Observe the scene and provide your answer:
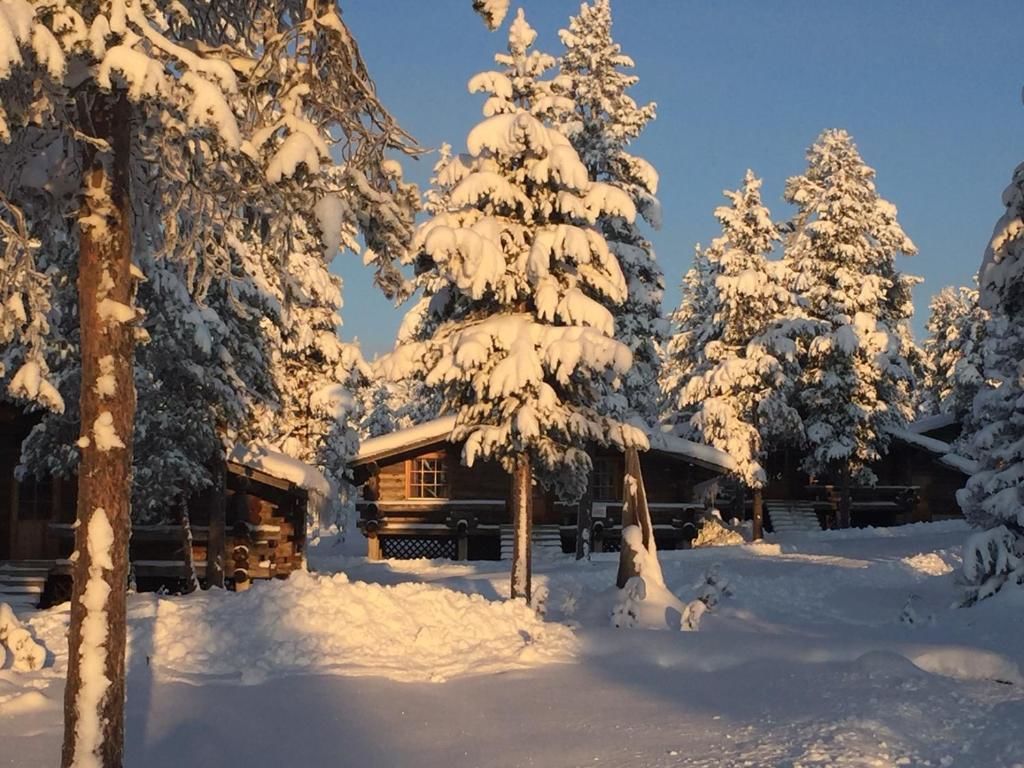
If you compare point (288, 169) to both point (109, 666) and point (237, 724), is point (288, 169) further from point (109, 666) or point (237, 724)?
point (237, 724)

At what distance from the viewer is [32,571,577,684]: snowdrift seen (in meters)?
12.9

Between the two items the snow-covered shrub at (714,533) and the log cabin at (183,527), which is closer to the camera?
the log cabin at (183,527)

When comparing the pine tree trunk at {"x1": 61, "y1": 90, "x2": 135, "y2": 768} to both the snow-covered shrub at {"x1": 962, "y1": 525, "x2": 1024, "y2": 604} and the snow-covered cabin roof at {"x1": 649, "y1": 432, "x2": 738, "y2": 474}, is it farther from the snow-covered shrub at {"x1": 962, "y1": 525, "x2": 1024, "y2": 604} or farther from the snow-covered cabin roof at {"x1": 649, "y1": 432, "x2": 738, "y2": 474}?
the snow-covered cabin roof at {"x1": 649, "y1": 432, "x2": 738, "y2": 474}

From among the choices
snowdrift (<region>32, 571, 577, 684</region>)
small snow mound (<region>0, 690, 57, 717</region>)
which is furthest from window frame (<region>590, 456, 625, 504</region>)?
small snow mound (<region>0, 690, 57, 717</region>)

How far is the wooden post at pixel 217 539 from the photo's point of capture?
25038mm

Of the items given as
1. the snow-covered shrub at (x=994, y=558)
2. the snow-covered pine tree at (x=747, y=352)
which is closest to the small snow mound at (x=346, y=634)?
the snow-covered shrub at (x=994, y=558)

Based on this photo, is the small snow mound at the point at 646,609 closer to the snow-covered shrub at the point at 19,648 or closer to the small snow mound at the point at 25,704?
the snow-covered shrub at the point at 19,648

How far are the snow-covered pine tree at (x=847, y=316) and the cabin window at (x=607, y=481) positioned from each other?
8007 mm

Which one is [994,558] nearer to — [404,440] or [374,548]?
[404,440]

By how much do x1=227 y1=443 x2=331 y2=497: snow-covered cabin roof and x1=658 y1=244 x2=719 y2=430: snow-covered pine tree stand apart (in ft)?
46.2

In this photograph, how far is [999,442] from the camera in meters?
21.3

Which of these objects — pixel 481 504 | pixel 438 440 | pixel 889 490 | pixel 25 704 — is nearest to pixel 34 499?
pixel 438 440

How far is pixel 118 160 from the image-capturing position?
766cm

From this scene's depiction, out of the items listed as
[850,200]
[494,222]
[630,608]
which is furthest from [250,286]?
[850,200]
